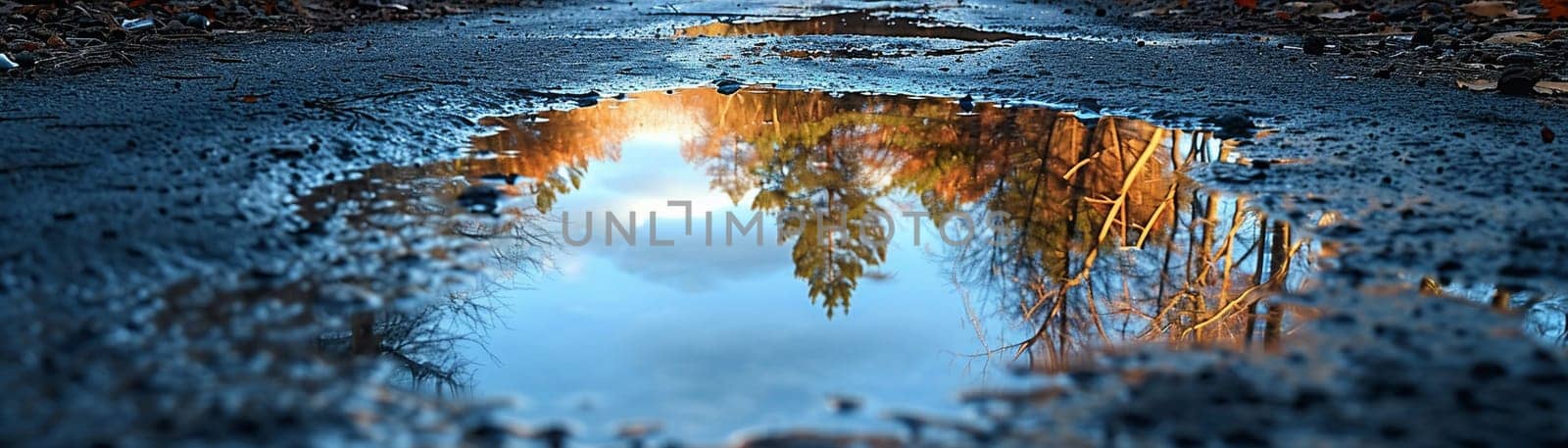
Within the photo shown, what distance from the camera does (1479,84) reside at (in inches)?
181

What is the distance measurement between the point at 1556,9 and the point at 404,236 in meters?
7.17

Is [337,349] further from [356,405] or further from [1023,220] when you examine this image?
[1023,220]

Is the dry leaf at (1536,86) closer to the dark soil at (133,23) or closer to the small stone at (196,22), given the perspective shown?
the dark soil at (133,23)

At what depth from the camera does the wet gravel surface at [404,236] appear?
1555 millimetres

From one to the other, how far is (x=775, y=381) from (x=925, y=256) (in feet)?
3.22

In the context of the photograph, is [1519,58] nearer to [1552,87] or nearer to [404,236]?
[1552,87]

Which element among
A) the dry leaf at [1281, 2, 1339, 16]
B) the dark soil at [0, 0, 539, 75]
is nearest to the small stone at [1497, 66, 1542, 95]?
the dry leaf at [1281, 2, 1339, 16]

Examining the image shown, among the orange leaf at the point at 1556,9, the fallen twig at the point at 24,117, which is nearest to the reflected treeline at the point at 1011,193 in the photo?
the fallen twig at the point at 24,117

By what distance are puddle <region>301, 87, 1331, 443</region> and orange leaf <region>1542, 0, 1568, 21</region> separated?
4.30 meters

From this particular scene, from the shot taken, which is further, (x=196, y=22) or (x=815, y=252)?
(x=196, y=22)

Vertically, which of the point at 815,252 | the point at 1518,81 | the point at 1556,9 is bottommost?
the point at 815,252

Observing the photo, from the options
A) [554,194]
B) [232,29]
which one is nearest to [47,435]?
[554,194]

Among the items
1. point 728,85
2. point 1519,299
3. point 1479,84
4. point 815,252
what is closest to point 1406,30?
point 1479,84

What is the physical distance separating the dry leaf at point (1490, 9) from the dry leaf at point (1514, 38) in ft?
2.80
